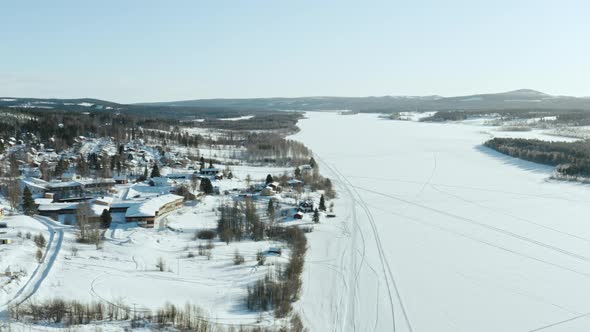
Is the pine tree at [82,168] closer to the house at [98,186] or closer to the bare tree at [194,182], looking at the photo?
the house at [98,186]

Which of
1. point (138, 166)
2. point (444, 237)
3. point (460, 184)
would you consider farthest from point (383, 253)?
point (138, 166)

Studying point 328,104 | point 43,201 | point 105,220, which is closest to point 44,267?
point 105,220

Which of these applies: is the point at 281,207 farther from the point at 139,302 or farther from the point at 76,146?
the point at 76,146

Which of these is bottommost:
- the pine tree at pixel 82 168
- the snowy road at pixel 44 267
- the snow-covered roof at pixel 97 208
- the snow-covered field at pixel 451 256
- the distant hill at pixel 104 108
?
the snow-covered field at pixel 451 256

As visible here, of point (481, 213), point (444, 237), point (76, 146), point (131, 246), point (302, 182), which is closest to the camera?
point (131, 246)

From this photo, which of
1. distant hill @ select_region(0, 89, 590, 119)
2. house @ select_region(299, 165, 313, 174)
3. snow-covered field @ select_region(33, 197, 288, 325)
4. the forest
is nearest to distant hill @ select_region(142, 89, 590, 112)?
distant hill @ select_region(0, 89, 590, 119)

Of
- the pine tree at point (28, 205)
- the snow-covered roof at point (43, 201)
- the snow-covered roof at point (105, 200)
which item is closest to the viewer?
the pine tree at point (28, 205)

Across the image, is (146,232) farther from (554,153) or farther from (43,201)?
(554,153)

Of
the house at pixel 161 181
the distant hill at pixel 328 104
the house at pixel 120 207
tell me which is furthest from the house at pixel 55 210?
the distant hill at pixel 328 104
